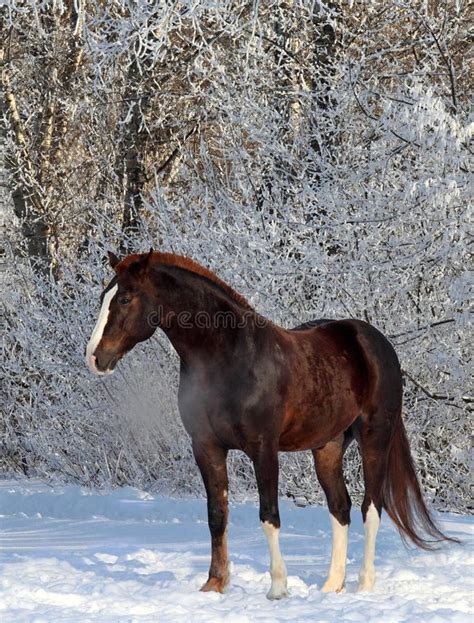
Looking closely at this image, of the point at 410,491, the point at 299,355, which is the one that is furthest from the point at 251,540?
the point at 299,355

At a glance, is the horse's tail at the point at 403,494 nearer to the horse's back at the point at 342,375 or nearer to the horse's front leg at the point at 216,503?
the horse's back at the point at 342,375

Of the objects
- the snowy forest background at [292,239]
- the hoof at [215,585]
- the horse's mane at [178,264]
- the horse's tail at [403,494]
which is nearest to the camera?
the horse's mane at [178,264]

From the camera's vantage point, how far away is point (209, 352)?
525 centimetres

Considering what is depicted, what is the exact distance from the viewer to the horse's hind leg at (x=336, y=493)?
5.62m

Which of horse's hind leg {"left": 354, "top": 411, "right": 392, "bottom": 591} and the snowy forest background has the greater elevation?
the snowy forest background

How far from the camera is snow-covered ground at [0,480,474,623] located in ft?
15.8

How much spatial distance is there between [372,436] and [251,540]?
1559mm

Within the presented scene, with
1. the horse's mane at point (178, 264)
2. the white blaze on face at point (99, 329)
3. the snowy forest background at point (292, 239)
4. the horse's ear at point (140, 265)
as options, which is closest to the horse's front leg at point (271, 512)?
the horse's mane at point (178, 264)

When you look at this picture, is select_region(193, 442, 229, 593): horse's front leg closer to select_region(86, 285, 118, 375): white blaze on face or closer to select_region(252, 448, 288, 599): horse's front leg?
select_region(252, 448, 288, 599): horse's front leg

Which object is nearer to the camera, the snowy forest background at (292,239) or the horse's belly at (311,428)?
the horse's belly at (311,428)

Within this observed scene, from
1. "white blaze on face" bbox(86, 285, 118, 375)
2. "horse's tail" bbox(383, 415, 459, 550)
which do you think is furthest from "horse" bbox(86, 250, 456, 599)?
"horse's tail" bbox(383, 415, 459, 550)

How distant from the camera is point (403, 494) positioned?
602 cm

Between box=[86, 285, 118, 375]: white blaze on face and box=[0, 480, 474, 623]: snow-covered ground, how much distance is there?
3.98ft

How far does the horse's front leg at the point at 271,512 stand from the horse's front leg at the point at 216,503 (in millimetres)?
246
